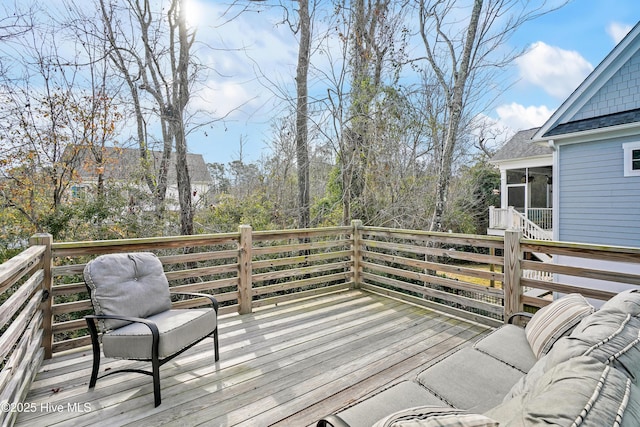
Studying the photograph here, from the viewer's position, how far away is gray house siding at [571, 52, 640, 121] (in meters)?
5.71

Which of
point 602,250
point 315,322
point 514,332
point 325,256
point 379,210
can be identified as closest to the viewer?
point 514,332

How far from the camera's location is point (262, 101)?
5.96 metres

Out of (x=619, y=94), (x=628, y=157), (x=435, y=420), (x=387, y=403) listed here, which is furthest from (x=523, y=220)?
(x=435, y=420)

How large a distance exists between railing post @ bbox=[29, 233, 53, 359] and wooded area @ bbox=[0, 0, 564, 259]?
184 centimetres

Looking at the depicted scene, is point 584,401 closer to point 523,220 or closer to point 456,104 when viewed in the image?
point 456,104

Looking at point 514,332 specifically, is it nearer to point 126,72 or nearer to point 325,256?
point 325,256

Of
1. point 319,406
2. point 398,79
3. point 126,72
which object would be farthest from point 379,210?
point 126,72

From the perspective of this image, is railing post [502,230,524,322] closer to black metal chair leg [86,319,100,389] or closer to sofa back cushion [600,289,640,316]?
sofa back cushion [600,289,640,316]

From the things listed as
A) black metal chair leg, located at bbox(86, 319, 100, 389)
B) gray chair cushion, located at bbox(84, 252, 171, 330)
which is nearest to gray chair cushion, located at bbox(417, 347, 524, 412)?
gray chair cushion, located at bbox(84, 252, 171, 330)

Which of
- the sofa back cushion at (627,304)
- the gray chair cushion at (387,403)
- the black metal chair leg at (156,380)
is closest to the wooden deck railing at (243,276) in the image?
the black metal chair leg at (156,380)

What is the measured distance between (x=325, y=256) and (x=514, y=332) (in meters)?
2.78

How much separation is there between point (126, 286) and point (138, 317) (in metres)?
0.26

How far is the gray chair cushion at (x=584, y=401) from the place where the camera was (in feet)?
2.36

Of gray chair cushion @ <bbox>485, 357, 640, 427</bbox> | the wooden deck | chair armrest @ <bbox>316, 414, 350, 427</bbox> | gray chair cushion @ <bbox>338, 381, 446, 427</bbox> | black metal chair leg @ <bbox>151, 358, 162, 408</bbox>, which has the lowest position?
the wooden deck
